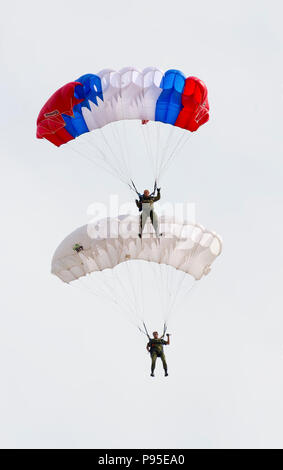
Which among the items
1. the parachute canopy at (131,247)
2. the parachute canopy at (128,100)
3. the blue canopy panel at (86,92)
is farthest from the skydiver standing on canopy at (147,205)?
the blue canopy panel at (86,92)

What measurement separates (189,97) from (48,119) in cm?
371

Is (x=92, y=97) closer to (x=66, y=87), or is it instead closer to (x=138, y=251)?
(x=66, y=87)

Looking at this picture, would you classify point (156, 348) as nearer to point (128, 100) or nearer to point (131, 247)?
point (131, 247)

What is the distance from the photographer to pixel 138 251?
20.8m

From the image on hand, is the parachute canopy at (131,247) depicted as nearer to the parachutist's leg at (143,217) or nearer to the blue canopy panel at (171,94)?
the parachutist's leg at (143,217)

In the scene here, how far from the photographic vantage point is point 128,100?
19219mm

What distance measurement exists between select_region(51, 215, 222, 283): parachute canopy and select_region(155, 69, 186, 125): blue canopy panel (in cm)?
293

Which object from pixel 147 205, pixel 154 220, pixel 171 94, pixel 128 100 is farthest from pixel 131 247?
pixel 171 94

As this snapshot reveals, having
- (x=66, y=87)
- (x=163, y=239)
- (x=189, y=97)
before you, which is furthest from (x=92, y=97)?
(x=163, y=239)

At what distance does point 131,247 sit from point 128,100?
13.5 feet
